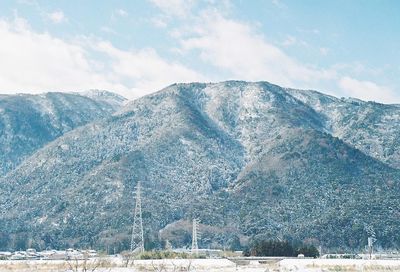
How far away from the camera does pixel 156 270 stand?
2726 inches

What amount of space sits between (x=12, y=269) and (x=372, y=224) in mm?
129714

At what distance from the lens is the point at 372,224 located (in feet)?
607

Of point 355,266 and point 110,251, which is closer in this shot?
point 355,266

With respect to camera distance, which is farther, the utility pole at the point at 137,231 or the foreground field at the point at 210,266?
the utility pole at the point at 137,231

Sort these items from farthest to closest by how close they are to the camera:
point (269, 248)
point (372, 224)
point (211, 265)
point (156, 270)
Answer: point (372, 224) < point (269, 248) < point (211, 265) < point (156, 270)

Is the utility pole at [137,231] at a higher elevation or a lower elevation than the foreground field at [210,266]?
higher

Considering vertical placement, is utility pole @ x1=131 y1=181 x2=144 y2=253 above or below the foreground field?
above

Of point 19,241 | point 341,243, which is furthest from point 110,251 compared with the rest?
point 341,243

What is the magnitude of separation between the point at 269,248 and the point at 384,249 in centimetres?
6509

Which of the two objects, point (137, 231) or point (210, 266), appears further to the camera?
point (137, 231)

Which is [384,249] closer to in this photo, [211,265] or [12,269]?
[211,265]

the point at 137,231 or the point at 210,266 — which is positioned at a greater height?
the point at 137,231

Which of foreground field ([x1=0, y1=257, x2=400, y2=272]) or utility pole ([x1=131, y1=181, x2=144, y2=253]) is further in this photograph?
utility pole ([x1=131, y1=181, x2=144, y2=253])

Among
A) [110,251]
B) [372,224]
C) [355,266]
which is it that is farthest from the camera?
[372,224]
